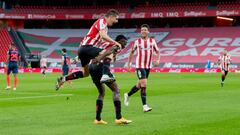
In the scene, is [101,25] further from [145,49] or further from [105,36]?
→ [145,49]

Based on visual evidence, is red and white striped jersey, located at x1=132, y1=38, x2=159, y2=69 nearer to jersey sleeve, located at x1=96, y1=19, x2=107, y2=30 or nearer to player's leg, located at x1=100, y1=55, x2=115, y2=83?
player's leg, located at x1=100, y1=55, x2=115, y2=83

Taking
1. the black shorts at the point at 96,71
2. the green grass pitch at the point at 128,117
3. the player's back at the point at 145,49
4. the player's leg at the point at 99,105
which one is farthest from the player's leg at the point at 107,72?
the player's back at the point at 145,49

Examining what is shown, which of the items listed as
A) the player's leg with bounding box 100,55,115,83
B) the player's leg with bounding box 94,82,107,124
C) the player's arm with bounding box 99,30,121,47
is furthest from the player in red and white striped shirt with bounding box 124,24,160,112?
the player's arm with bounding box 99,30,121,47

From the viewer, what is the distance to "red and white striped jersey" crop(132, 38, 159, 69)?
691 inches

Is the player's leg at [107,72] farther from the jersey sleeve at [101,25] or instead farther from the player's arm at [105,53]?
the jersey sleeve at [101,25]

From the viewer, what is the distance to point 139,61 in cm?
1748

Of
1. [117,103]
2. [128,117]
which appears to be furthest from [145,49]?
[117,103]

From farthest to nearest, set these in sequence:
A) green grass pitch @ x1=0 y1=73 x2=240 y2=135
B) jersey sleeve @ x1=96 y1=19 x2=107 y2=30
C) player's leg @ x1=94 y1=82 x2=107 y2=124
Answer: player's leg @ x1=94 y1=82 x2=107 y2=124 < jersey sleeve @ x1=96 y1=19 x2=107 y2=30 < green grass pitch @ x1=0 y1=73 x2=240 y2=135

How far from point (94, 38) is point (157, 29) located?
6257cm

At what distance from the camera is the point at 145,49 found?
17781 millimetres

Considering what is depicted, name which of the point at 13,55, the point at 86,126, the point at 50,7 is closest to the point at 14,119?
the point at 86,126

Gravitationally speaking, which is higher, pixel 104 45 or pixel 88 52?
pixel 104 45

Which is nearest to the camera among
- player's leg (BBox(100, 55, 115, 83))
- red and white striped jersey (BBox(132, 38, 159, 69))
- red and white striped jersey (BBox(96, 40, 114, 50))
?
player's leg (BBox(100, 55, 115, 83))

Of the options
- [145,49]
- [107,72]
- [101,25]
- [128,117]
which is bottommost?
[128,117]
